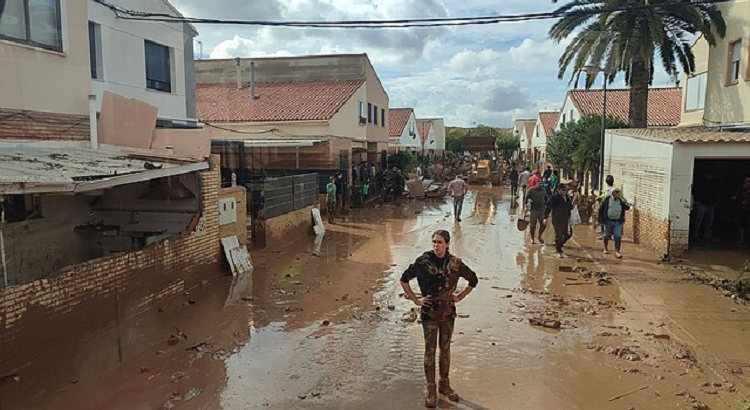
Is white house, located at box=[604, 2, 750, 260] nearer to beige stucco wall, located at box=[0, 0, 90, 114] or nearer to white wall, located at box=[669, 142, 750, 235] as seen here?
white wall, located at box=[669, 142, 750, 235]

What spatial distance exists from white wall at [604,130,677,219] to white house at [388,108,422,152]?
26.7m

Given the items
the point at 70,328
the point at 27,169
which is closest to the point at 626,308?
the point at 70,328

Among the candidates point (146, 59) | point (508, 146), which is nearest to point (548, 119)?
point (508, 146)

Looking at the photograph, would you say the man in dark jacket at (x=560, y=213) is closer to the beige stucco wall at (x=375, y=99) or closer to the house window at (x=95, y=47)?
the house window at (x=95, y=47)

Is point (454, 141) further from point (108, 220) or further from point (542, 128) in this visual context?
point (108, 220)

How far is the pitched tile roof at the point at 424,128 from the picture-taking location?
198 feet

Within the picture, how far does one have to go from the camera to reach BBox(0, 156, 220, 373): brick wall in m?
6.15

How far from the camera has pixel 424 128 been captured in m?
62.6

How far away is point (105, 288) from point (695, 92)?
19.6m

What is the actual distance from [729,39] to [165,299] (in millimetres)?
17004

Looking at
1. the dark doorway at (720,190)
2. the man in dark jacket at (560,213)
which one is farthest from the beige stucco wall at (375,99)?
the man in dark jacket at (560,213)

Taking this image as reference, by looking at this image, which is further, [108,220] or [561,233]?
[561,233]

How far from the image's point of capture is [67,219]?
1062cm

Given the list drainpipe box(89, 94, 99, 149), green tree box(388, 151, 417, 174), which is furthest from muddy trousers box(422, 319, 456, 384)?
green tree box(388, 151, 417, 174)
